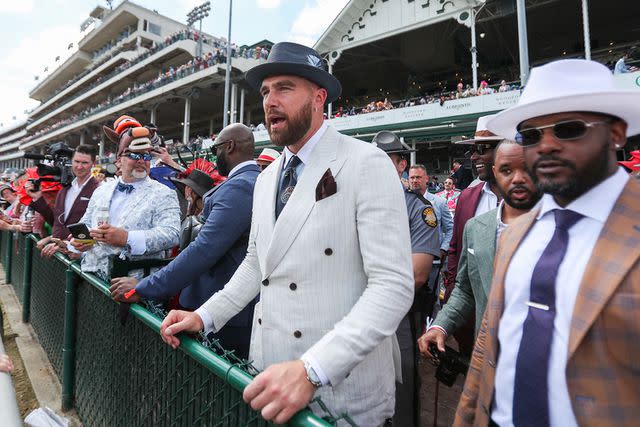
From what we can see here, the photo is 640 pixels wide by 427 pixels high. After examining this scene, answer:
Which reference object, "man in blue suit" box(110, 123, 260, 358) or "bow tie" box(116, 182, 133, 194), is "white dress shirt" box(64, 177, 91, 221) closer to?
"bow tie" box(116, 182, 133, 194)

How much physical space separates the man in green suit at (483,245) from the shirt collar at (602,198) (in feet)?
2.76

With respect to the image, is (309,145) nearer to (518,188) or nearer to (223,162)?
(518,188)

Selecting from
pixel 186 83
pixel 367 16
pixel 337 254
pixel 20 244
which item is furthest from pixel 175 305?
A: pixel 186 83

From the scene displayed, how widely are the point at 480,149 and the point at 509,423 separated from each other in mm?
2319

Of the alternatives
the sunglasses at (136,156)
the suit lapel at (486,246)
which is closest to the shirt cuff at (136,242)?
the sunglasses at (136,156)

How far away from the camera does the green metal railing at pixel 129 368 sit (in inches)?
52.2

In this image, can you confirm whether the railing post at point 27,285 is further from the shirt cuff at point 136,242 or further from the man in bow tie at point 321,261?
the man in bow tie at point 321,261

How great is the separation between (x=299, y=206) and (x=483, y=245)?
3.98ft

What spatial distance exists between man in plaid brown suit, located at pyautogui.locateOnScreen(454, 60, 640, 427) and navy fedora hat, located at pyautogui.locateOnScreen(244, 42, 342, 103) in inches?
30.1

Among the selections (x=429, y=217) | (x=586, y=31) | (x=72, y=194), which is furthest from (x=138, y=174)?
(x=586, y=31)

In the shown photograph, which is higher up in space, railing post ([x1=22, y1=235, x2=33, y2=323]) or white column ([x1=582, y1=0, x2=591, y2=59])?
white column ([x1=582, y1=0, x2=591, y2=59])

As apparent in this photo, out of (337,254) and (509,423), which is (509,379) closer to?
(509,423)

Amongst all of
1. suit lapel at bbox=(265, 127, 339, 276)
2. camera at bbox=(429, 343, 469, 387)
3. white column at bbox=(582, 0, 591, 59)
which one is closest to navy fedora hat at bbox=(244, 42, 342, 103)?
suit lapel at bbox=(265, 127, 339, 276)

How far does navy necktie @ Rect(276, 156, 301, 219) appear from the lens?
157 cm
